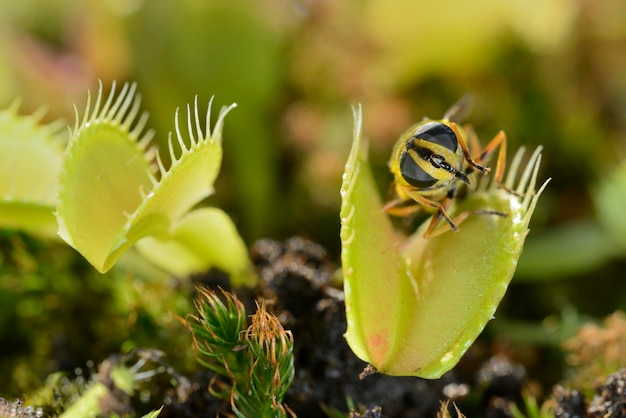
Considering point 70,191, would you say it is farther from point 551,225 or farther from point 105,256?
point 551,225

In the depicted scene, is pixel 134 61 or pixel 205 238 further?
pixel 134 61

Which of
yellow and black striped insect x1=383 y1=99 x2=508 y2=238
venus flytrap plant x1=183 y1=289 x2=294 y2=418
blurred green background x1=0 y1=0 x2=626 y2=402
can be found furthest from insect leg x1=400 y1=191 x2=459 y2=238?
blurred green background x1=0 y1=0 x2=626 y2=402

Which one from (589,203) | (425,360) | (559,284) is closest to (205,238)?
(425,360)

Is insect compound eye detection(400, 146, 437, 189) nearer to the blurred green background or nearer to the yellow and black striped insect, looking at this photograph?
the yellow and black striped insect

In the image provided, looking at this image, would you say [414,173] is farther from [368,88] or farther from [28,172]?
[368,88]

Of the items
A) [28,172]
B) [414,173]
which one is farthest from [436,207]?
[28,172]

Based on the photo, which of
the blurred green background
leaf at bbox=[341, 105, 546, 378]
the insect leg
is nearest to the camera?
leaf at bbox=[341, 105, 546, 378]
